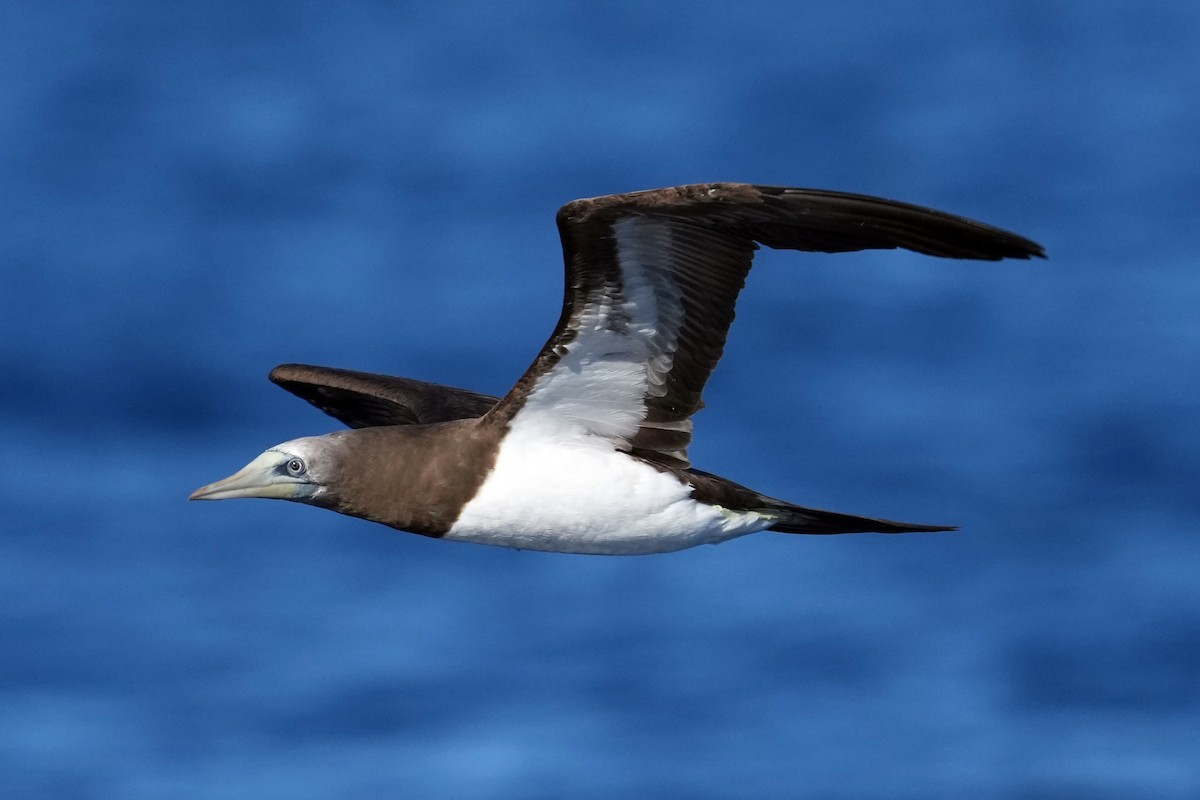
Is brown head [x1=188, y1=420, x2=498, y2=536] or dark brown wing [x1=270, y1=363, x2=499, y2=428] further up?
dark brown wing [x1=270, y1=363, x2=499, y2=428]

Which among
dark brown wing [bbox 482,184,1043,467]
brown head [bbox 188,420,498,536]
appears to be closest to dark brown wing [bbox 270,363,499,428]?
brown head [bbox 188,420,498,536]

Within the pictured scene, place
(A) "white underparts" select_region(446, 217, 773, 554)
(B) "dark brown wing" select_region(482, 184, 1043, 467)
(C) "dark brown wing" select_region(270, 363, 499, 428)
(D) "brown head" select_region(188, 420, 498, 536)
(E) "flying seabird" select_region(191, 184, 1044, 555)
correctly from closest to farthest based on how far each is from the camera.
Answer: (B) "dark brown wing" select_region(482, 184, 1043, 467)
(E) "flying seabird" select_region(191, 184, 1044, 555)
(A) "white underparts" select_region(446, 217, 773, 554)
(D) "brown head" select_region(188, 420, 498, 536)
(C) "dark brown wing" select_region(270, 363, 499, 428)

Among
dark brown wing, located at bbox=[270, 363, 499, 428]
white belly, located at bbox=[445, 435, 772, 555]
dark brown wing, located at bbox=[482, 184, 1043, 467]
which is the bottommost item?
white belly, located at bbox=[445, 435, 772, 555]

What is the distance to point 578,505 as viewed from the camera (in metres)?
14.9

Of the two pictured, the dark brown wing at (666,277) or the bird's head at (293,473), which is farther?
the bird's head at (293,473)

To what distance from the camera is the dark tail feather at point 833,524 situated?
1551 cm

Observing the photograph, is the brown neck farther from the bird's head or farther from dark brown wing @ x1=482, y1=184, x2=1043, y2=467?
dark brown wing @ x1=482, y1=184, x2=1043, y2=467

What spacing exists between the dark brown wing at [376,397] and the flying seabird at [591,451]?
2.19m

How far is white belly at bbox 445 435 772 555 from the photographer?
14.9 metres

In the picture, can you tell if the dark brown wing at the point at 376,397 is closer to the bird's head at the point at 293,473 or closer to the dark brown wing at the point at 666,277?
the bird's head at the point at 293,473

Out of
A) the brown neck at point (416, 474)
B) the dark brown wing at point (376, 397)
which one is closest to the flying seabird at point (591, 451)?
the brown neck at point (416, 474)

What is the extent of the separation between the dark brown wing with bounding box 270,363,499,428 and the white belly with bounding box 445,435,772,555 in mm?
2265

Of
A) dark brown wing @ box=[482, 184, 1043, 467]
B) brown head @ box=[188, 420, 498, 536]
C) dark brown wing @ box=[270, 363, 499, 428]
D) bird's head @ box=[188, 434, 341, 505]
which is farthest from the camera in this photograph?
dark brown wing @ box=[270, 363, 499, 428]

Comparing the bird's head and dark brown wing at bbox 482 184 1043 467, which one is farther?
the bird's head
